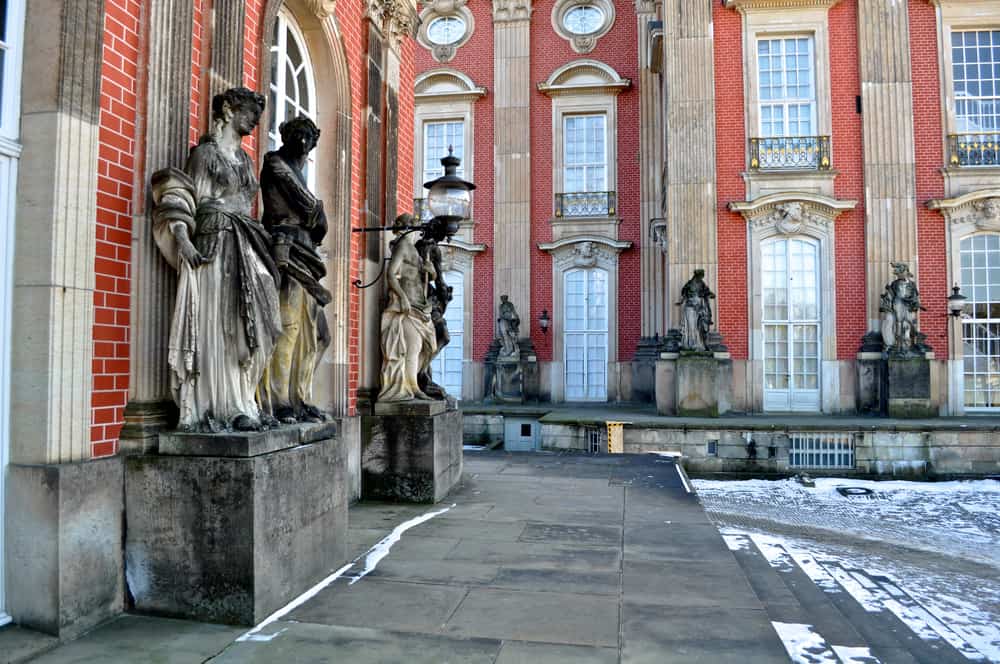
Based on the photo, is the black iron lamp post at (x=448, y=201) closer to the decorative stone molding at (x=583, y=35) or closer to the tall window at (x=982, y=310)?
the tall window at (x=982, y=310)

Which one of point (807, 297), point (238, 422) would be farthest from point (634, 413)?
point (238, 422)

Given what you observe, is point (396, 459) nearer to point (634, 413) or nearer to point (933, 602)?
point (933, 602)

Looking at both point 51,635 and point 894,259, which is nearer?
point 51,635

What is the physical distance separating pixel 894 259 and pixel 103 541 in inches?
708

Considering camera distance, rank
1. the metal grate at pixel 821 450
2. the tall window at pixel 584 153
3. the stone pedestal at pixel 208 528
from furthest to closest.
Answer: the tall window at pixel 584 153
the metal grate at pixel 821 450
the stone pedestal at pixel 208 528

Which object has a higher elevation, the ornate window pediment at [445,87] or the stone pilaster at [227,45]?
the ornate window pediment at [445,87]

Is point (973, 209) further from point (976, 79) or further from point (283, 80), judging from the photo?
point (283, 80)

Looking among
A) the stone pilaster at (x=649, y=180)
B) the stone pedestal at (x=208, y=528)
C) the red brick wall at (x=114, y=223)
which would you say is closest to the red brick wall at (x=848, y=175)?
the stone pilaster at (x=649, y=180)

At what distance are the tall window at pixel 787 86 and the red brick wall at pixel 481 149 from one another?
8.29 meters

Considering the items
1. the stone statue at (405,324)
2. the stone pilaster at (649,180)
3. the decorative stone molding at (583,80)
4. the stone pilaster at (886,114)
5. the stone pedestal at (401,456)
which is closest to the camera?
the stone pedestal at (401,456)

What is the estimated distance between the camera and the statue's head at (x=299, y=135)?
Result: 4842 millimetres

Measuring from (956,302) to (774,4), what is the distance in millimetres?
8172

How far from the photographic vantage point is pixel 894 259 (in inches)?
688

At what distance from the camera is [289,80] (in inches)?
254
